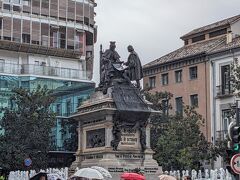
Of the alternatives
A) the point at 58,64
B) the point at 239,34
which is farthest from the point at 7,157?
the point at 239,34

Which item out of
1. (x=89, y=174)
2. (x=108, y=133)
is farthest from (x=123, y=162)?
(x=89, y=174)

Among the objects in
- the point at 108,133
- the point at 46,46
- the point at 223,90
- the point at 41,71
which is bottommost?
the point at 108,133

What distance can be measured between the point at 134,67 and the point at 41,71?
91.4 ft

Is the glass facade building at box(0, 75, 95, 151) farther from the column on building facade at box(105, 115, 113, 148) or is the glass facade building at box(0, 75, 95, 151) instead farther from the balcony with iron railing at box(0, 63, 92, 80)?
the column on building facade at box(105, 115, 113, 148)

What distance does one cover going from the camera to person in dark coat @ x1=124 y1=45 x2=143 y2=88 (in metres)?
27.2

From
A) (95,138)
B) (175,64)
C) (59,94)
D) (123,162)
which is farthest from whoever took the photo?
(175,64)

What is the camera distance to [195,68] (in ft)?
173

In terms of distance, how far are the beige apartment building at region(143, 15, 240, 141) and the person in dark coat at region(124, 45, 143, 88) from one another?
22.7 m

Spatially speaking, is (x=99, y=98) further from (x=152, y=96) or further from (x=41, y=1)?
(x=41, y=1)

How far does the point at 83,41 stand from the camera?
5994 cm

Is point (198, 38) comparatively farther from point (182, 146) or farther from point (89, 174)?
point (89, 174)

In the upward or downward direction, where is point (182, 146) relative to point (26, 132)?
downward

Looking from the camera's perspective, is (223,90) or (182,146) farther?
(223,90)

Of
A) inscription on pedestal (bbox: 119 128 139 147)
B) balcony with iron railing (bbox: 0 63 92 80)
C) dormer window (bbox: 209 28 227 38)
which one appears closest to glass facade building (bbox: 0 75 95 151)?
balcony with iron railing (bbox: 0 63 92 80)
